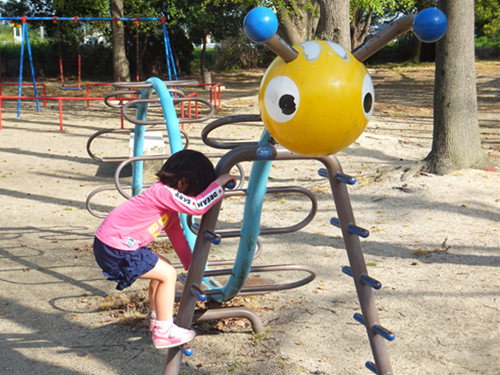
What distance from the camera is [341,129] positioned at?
5.92 feet

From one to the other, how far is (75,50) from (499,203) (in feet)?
71.6

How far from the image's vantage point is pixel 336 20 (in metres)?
7.37

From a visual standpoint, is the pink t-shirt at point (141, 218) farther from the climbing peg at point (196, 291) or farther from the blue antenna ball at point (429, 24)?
the blue antenna ball at point (429, 24)

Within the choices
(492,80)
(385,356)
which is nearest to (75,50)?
(492,80)

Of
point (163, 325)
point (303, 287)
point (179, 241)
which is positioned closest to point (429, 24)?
point (179, 241)

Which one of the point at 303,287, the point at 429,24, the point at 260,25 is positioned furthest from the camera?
the point at 303,287

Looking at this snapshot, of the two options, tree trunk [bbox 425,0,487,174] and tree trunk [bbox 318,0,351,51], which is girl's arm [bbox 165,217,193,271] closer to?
tree trunk [bbox 425,0,487,174]

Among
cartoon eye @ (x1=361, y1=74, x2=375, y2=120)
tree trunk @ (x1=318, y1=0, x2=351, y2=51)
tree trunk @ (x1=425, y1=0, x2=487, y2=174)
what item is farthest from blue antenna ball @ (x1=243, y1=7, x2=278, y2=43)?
tree trunk @ (x1=318, y1=0, x2=351, y2=51)

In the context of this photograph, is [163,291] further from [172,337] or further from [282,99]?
[282,99]

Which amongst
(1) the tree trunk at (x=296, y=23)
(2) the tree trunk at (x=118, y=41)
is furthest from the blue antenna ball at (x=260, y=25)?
(2) the tree trunk at (x=118, y=41)

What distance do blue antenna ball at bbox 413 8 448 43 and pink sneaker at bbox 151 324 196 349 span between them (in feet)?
5.11

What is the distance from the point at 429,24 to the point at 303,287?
2.30 m

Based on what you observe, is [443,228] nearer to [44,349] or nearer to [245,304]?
[245,304]

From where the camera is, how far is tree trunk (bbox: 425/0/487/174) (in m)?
5.72
